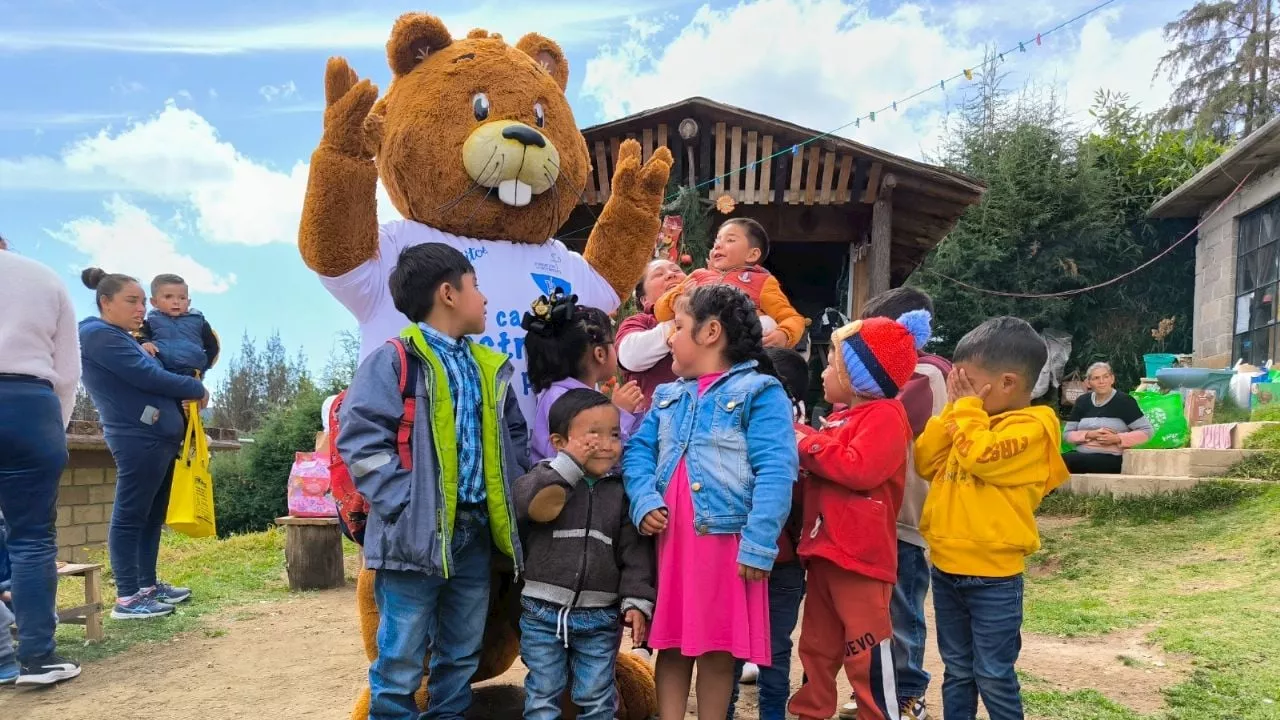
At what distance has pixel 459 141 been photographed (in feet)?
10.2

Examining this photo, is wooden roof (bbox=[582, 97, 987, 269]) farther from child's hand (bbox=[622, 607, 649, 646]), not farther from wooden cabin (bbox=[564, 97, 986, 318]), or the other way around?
child's hand (bbox=[622, 607, 649, 646])

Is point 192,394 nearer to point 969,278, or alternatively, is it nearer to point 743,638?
point 743,638

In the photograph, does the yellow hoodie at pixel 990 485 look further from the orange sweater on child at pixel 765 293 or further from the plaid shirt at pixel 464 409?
the plaid shirt at pixel 464 409

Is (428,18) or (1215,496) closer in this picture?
(428,18)

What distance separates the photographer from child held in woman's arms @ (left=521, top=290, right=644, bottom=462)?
2.90 m

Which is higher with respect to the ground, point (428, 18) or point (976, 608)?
point (428, 18)

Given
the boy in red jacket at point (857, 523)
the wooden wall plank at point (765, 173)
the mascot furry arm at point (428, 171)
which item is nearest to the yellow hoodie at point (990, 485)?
the boy in red jacket at point (857, 523)

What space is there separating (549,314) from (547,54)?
4.55 ft

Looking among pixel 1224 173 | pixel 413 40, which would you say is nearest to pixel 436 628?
pixel 413 40

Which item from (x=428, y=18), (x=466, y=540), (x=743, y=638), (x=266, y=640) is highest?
(x=428, y=18)

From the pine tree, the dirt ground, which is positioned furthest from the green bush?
the pine tree

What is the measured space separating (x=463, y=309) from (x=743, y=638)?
131 cm

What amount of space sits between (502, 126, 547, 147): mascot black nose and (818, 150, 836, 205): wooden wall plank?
5.57 meters

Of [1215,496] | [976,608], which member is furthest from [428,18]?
[1215,496]
